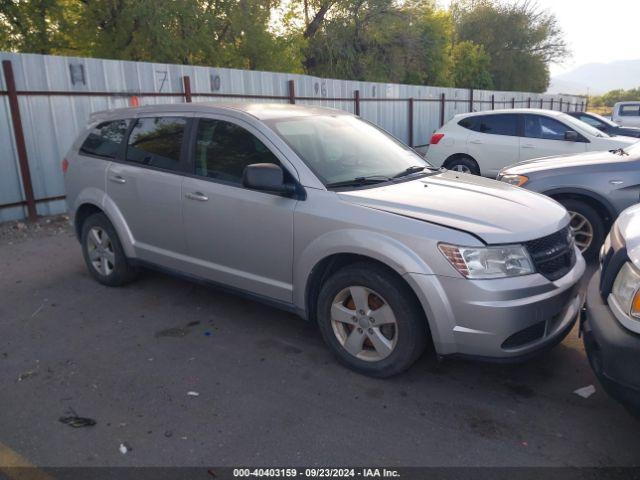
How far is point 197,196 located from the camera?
161 inches

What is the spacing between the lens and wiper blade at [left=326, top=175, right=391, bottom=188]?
141 inches

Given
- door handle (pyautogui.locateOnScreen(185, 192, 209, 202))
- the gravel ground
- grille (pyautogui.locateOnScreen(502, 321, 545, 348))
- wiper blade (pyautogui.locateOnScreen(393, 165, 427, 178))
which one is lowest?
the gravel ground

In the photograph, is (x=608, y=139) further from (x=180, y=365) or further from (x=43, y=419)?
(x=43, y=419)

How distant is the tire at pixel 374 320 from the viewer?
315 centimetres

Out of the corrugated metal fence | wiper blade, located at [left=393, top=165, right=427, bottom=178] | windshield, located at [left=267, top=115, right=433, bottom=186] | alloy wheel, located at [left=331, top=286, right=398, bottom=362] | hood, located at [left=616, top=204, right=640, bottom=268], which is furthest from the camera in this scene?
the corrugated metal fence

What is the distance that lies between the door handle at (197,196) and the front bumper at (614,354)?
108 inches

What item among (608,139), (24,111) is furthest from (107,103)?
(608,139)

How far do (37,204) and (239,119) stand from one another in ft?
17.7

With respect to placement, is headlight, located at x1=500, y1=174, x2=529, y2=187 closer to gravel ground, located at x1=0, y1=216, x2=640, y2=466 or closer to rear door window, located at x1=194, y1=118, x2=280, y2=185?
gravel ground, located at x1=0, y1=216, x2=640, y2=466

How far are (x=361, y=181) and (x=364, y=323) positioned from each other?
100cm

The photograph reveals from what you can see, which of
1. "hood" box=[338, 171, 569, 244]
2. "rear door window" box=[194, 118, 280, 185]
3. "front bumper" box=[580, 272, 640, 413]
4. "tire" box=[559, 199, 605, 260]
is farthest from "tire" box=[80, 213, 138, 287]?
"tire" box=[559, 199, 605, 260]

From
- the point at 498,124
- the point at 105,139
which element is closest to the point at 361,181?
the point at 105,139

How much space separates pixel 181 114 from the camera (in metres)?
4.41

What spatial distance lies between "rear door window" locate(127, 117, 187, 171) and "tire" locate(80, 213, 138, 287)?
2.44 ft
